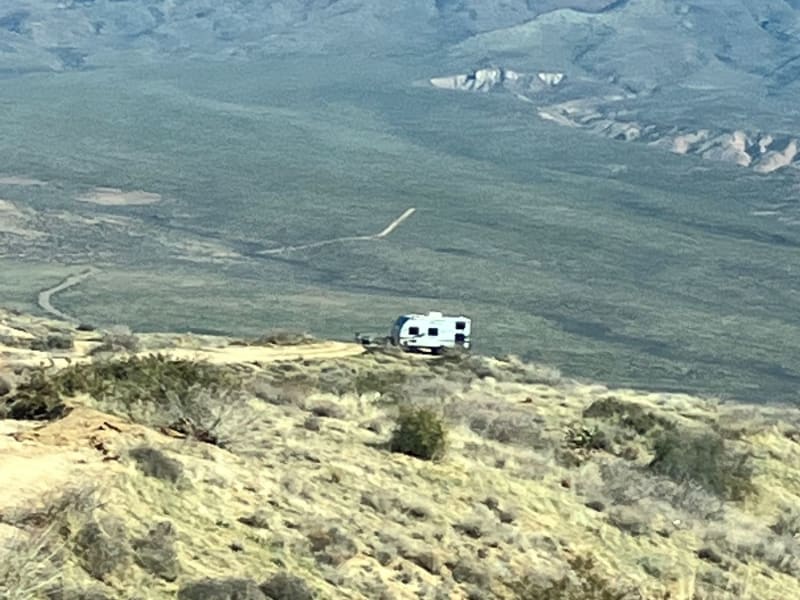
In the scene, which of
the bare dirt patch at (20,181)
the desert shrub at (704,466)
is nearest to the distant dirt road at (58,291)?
the desert shrub at (704,466)

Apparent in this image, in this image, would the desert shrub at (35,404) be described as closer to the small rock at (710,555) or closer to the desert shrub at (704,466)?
the small rock at (710,555)

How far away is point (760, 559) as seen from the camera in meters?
16.6

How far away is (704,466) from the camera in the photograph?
2092 cm

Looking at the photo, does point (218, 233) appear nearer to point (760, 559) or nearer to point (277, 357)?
point (277, 357)

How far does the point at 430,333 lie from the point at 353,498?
25.8 meters

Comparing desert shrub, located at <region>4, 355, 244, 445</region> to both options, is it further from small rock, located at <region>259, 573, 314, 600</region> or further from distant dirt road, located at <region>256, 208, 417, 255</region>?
distant dirt road, located at <region>256, 208, 417, 255</region>

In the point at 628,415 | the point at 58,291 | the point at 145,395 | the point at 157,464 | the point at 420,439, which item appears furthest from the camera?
the point at 58,291

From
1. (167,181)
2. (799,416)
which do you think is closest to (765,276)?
(167,181)

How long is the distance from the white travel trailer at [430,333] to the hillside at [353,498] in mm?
14790

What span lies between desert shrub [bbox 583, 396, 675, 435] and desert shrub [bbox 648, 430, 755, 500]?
1.58 meters

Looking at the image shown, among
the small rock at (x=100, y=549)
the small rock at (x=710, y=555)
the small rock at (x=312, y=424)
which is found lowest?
the small rock at (x=710, y=555)

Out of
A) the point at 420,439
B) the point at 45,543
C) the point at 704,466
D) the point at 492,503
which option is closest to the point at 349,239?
the point at 704,466

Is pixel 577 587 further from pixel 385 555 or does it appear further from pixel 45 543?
pixel 45 543

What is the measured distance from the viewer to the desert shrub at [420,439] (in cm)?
1750
